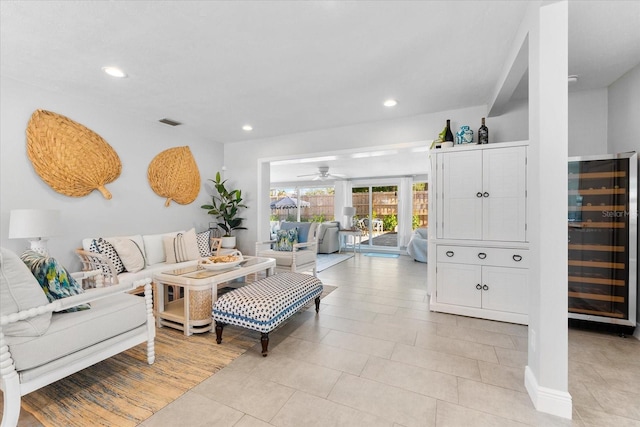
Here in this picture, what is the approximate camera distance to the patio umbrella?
958 cm

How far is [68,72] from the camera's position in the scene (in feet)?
8.59

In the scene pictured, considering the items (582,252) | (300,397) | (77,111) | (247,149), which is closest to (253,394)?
(300,397)

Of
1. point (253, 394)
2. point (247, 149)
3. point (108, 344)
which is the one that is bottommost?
point (253, 394)

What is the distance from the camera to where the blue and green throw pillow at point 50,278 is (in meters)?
1.66

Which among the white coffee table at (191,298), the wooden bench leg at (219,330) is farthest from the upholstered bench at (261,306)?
the white coffee table at (191,298)

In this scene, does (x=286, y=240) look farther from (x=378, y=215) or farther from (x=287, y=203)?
(x=287, y=203)

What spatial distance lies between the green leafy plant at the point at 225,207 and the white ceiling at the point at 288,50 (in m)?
1.75

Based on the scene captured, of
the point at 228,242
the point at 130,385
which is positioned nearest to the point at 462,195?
the point at 130,385

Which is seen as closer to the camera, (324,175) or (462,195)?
(462,195)

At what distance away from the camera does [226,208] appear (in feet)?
16.4

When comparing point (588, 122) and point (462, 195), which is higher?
point (588, 122)

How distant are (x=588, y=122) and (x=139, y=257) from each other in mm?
5387

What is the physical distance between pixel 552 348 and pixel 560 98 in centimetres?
142

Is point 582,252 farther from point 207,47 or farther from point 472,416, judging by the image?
point 207,47
